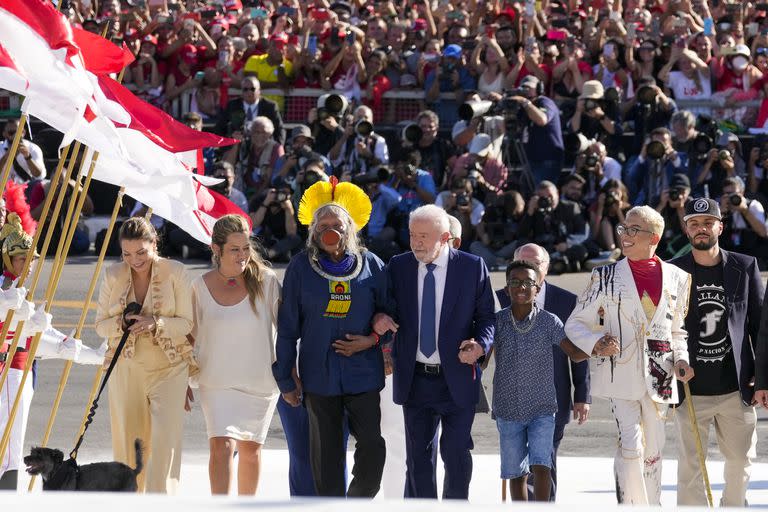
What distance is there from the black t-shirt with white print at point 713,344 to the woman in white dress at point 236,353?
7.28 feet

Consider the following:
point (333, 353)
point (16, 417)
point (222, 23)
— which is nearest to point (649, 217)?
point (333, 353)

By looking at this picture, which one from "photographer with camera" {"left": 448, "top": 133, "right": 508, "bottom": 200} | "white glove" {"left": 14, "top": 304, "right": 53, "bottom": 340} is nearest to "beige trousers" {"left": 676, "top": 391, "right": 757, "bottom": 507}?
"white glove" {"left": 14, "top": 304, "right": 53, "bottom": 340}

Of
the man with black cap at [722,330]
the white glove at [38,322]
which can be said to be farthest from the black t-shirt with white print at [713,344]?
the white glove at [38,322]

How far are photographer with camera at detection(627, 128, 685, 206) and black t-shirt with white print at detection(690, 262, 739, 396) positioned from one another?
891cm

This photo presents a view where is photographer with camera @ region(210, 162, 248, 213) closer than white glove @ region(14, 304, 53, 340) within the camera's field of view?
No

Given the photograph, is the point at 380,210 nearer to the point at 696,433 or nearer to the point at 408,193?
the point at 408,193

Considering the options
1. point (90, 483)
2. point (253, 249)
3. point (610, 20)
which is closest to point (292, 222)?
point (610, 20)

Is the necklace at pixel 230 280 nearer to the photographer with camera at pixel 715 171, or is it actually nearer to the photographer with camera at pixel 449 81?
the photographer with camera at pixel 715 171

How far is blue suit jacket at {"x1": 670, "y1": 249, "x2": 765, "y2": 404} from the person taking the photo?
26.2 feet

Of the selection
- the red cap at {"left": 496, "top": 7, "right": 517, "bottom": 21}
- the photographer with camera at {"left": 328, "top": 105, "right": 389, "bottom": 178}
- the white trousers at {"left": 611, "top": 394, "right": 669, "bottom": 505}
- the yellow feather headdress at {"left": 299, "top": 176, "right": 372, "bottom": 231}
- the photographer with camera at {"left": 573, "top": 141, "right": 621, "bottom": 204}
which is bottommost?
the white trousers at {"left": 611, "top": 394, "right": 669, "bottom": 505}

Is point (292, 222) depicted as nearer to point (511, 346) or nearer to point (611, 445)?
point (611, 445)

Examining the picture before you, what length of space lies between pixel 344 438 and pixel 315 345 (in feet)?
1.70

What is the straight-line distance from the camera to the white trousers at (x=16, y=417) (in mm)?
8352

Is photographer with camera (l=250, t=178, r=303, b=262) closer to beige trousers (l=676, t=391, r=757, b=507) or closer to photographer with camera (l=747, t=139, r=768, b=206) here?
photographer with camera (l=747, t=139, r=768, b=206)
